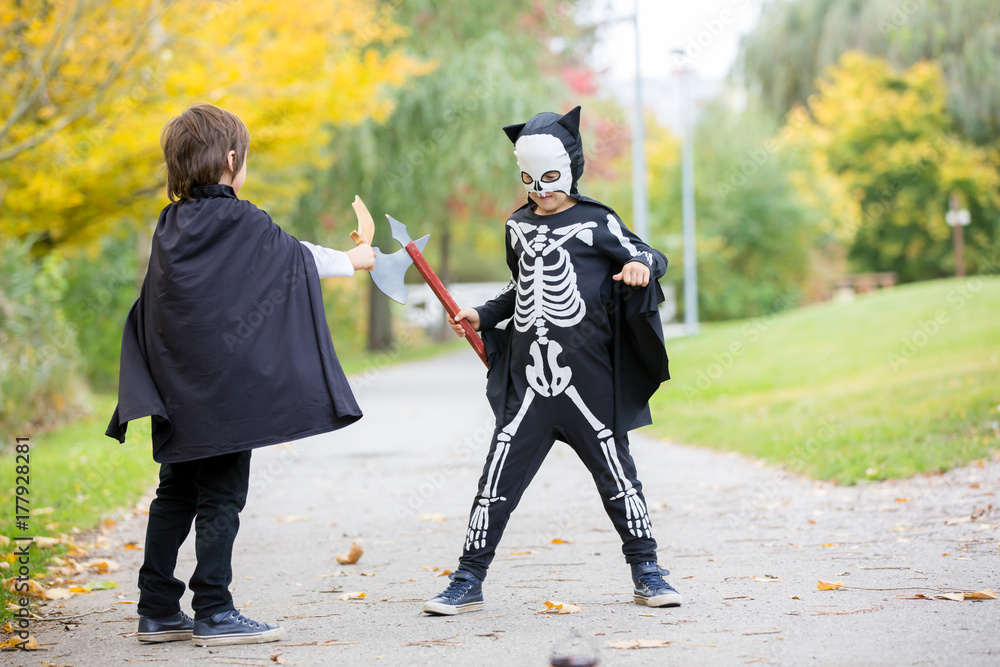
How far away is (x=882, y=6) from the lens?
87.0 feet

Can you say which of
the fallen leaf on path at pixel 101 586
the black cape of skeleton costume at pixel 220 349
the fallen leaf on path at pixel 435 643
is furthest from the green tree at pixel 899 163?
the fallen leaf on path at pixel 435 643

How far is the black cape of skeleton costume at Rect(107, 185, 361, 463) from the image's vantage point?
3883mm

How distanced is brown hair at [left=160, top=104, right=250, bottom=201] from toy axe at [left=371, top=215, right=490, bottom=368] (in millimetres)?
747

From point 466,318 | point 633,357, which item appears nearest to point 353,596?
point 466,318

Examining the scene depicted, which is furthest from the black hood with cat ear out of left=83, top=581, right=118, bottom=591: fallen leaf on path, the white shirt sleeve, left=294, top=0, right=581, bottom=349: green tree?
left=294, top=0, right=581, bottom=349: green tree

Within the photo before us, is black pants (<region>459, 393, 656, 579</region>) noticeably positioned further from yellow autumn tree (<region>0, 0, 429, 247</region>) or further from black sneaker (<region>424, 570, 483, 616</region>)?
yellow autumn tree (<region>0, 0, 429, 247</region>)

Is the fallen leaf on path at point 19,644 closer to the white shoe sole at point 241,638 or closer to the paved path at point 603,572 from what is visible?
the paved path at point 603,572

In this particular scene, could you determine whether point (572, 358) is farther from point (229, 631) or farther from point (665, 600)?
point (229, 631)

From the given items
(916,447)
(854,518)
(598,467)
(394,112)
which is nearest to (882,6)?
(394,112)

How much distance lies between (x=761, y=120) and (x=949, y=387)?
23805 mm

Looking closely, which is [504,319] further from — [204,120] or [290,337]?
[204,120]

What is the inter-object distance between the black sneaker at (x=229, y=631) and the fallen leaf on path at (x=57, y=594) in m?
1.15

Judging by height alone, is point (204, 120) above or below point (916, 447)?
above

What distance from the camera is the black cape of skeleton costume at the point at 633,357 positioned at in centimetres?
442
